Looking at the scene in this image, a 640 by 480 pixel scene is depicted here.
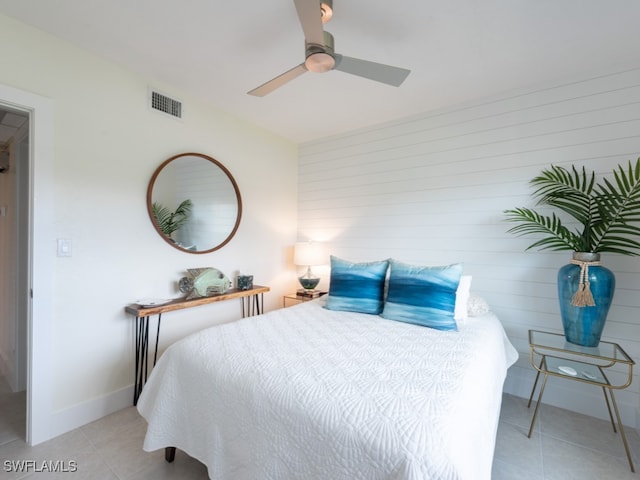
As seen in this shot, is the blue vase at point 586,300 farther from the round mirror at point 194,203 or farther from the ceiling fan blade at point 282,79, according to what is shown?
the round mirror at point 194,203

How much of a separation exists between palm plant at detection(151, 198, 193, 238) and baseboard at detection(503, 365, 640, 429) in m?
3.15

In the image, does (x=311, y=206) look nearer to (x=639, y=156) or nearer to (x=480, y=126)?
(x=480, y=126)

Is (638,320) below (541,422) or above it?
above

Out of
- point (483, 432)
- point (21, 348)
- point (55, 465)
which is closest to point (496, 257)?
point (483, 432)

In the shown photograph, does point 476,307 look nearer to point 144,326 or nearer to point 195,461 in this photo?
point 195,461

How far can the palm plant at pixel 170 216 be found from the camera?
94.7 inches

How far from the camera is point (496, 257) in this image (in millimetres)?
2535

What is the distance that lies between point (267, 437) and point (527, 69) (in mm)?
2891

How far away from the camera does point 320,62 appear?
1576mm

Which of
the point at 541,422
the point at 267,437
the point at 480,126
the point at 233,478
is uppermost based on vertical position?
the point at 480,126

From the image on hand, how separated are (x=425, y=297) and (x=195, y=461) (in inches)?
69.4

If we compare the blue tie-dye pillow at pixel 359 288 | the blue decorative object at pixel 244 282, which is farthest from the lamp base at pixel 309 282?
the blue tie-dye pillow at pixel 359 288

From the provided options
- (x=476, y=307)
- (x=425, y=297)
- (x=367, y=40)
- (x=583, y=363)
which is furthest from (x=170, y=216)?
(x=583, y=363)

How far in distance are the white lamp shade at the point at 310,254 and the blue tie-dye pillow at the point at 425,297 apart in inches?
47.4
